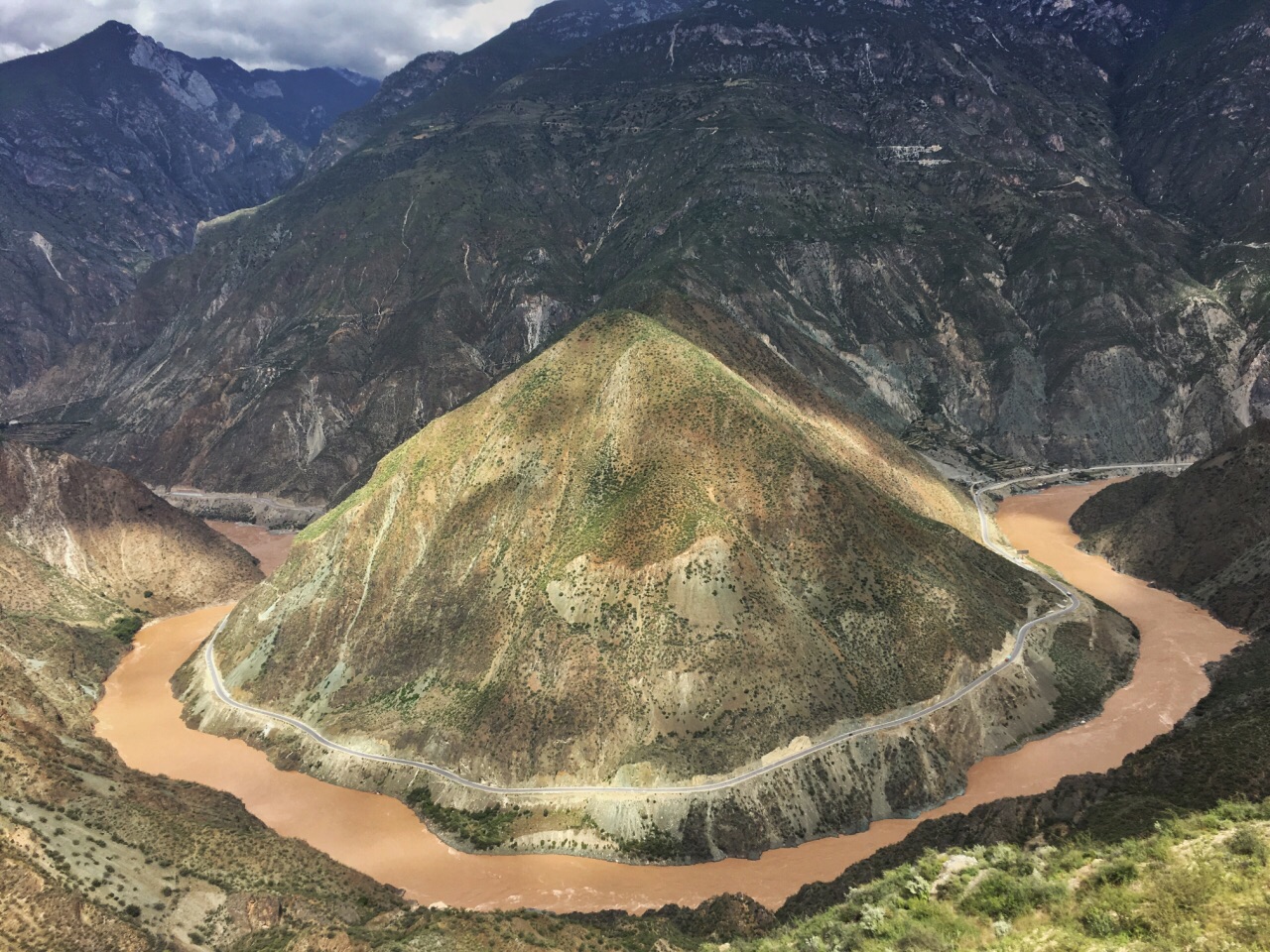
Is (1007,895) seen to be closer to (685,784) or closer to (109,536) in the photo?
(685,784)

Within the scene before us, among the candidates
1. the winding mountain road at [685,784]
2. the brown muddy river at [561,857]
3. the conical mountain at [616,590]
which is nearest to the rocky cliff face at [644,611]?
the conical mountain at [616,590]

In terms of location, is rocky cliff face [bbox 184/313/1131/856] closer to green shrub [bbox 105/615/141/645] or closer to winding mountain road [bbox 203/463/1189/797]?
winding mountain road [bbox 203/463/1189/797]

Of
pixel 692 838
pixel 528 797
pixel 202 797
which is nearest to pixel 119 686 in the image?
pixel 202 797

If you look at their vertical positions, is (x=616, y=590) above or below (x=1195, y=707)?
above

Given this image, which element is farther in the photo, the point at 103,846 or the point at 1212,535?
the point at 1212,535

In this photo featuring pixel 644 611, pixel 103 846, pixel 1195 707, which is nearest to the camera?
pixel 103 846

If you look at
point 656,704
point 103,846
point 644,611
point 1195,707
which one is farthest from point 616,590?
point 1195,707

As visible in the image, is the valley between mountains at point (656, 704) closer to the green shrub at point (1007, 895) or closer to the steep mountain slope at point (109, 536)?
the green shrub at point (1007, 895)
